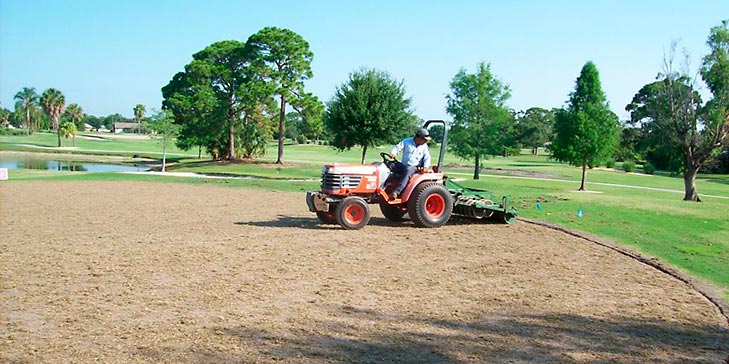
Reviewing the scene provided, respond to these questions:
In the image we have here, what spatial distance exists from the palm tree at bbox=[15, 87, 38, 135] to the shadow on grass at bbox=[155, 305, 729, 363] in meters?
159

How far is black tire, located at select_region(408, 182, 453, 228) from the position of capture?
14.3 metres

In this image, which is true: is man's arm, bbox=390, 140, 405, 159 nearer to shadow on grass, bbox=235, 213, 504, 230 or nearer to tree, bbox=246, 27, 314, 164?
shadow on grass, bbox=235, 213, 504, 230

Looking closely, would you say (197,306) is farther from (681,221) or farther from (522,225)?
(681,221)

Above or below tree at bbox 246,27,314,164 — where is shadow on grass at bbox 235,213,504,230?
below

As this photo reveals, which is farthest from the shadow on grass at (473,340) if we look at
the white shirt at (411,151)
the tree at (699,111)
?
the tree at (699,111)

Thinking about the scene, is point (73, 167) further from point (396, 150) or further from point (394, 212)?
point (396, 150)

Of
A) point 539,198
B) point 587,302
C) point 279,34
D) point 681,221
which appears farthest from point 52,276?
point 279,34

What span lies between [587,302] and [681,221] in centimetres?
1071

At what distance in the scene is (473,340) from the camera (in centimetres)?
681

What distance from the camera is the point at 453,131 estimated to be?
37406mm

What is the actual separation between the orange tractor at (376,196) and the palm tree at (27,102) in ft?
501

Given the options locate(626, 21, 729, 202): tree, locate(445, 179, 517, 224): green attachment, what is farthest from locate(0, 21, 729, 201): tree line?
locate(445, 179, 517, 224): green attachment

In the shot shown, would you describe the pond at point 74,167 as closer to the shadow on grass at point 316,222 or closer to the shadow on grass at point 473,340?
the shadow on grass at point 316,222

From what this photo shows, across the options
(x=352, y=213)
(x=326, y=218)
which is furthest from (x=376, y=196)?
(x=326, y=218)
